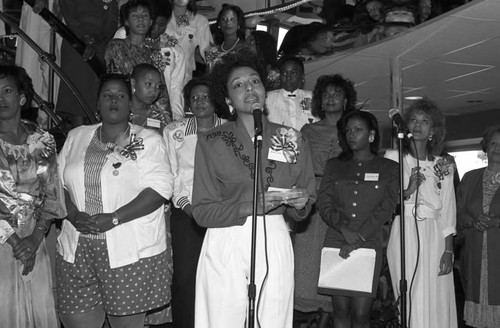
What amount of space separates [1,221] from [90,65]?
2.25 meters

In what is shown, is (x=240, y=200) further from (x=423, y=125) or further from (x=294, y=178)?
(x=423, y=125)

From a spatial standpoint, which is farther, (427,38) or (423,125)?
(427,38)

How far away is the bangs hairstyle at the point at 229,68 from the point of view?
3.81m

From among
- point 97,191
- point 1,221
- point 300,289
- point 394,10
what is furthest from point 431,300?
point 394,10

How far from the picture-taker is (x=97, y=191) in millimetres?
4188

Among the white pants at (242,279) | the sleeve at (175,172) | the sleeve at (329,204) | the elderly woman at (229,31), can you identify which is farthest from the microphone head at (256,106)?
the elderly woman at (229,31)

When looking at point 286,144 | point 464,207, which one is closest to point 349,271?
point 464,207

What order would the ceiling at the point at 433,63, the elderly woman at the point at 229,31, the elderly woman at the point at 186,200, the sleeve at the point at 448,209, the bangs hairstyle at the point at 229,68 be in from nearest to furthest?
the bangs hairstyle at the point at 229,68
the elderly woman at the point at 186,200
the sleeve at the point at 448,209
the elderly woman at the point at 229,31
the ceiling at the point at 433,63

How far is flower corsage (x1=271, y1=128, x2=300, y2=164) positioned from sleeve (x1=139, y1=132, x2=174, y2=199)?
94 cm

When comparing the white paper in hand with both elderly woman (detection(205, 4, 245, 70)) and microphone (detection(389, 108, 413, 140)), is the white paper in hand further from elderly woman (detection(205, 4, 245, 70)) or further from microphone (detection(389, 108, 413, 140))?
elderly woman (detection(205, 4, 245, 70))

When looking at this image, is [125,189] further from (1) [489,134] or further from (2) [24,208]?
(1) [489,134]

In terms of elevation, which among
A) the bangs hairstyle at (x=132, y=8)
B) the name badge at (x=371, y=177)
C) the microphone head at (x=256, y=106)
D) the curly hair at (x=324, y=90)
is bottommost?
the name badge at (x=371, y=177)

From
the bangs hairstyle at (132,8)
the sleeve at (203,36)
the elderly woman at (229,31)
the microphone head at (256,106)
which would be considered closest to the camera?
the microphone head at (256,106)

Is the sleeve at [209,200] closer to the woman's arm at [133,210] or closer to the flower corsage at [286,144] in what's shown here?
the flower corsage at [286,144]
